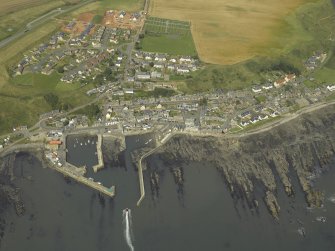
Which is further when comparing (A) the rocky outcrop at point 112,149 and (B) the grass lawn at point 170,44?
(B) the grass lawn at point 170,44

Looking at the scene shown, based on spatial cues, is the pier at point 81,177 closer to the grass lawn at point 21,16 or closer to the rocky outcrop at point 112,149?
the rocky outcrop at point 112,149

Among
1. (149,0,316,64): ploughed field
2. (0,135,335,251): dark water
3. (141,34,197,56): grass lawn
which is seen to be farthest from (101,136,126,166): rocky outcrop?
(149,0,316,64): ploughed field

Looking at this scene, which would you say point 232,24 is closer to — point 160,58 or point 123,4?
point 160,58

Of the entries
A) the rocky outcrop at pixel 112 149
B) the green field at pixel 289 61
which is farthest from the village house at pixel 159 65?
the rocky outcrop at pixel 112 149

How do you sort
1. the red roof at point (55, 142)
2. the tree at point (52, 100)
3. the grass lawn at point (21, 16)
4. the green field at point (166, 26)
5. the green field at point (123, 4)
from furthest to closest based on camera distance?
the green field at point (123, 4), the green field at point (166, 26), the grass lawn at point (21, 16), the tree at point (52, 100), the red roof at point (55, 142)

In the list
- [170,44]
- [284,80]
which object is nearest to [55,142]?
[170,44]

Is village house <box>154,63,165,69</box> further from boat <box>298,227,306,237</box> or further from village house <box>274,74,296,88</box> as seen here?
boat <box>298,227,306,237</box>
